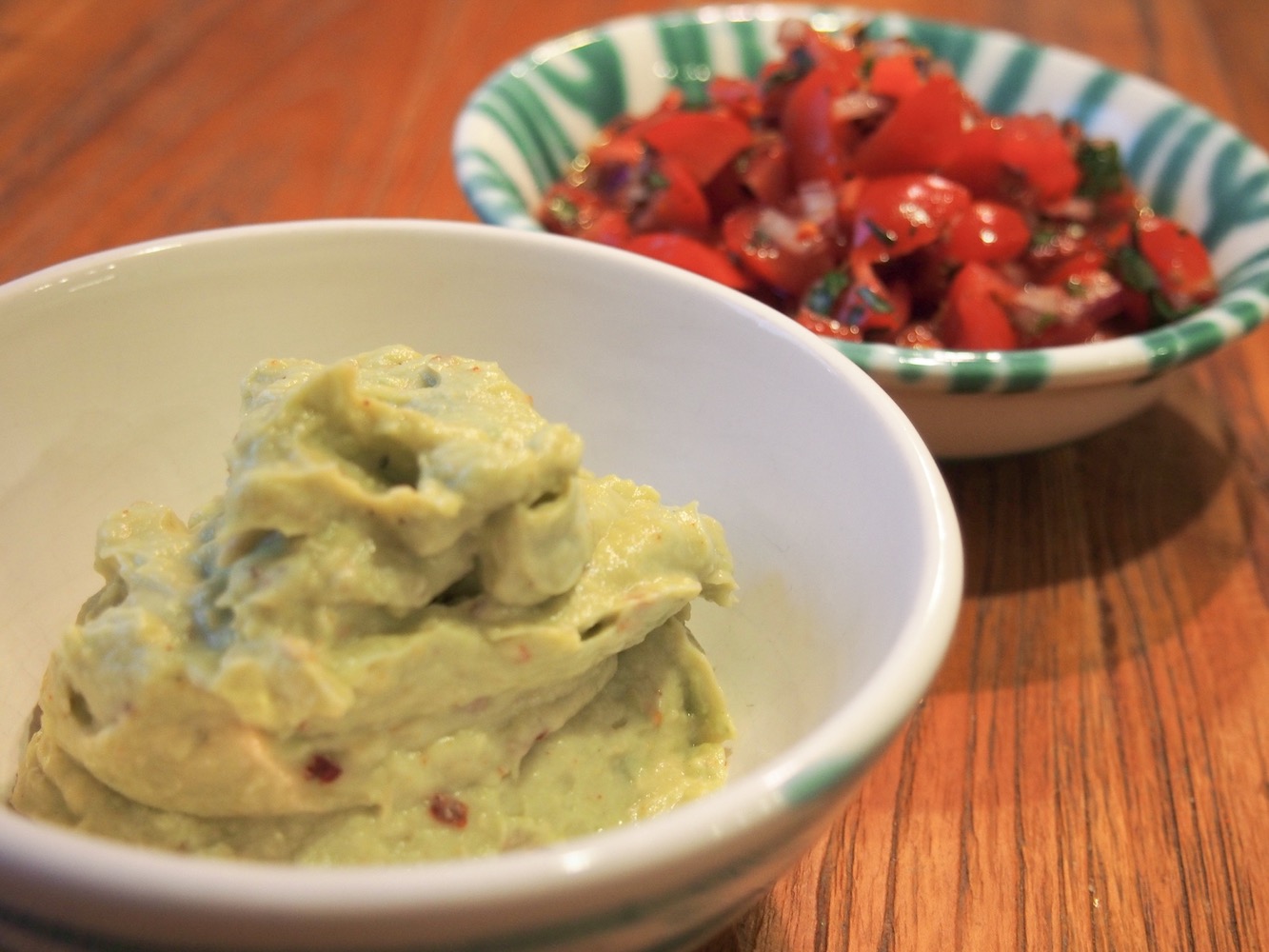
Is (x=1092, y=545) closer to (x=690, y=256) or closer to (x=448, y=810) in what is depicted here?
(x=690, y=256)

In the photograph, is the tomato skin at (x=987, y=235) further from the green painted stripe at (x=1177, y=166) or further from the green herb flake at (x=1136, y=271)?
the green painted stripe at (x=1177, y=166)

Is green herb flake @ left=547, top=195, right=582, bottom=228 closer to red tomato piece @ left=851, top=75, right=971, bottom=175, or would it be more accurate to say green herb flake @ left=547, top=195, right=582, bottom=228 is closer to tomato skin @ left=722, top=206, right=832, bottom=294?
tomato skin @ left=722, top=206, right=832, bottom=294

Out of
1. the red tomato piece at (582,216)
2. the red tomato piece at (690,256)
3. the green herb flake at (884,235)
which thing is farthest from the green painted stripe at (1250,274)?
the red tomato piece at (582,216)

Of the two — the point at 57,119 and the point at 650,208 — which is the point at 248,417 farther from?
the point at 57,119

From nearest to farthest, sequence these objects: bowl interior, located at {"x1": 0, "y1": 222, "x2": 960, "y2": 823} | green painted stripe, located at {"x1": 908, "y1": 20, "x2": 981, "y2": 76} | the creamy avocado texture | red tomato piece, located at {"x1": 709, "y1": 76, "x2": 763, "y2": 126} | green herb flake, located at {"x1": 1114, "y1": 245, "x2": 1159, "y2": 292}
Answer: the creamy avocado texture, bowl interior, located at {"x1": 0, "y1": 222, "x2": 960, "y2": 823}, green herb flake, located at {"x1": 1114, "y1": 245, "x2": 1159, "y2": 292}, red tomato piece, located at {"x1": 709, "y1": 76, "x2": 763, "y2": 126}, green painted stripe, located at {"x1": 908, "y1": 20, "x2": 981, "y2": 76}

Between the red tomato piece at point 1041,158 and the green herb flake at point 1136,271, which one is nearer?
the green herb flake at point 1136,271

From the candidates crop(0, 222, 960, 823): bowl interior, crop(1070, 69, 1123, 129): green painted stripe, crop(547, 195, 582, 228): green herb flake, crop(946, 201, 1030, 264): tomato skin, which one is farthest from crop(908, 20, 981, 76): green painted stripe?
crop(0, 222, 960, 823): bowl interior

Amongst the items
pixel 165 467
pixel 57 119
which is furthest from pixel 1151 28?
pixel 165 467
